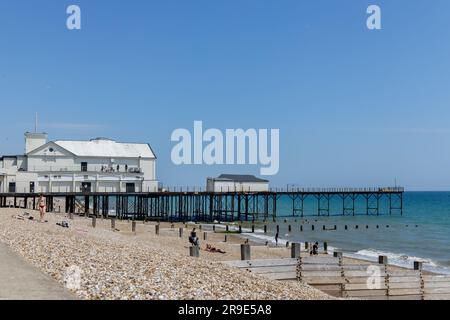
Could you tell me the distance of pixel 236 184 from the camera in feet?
226

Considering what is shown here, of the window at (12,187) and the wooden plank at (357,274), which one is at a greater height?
the window at (12,187)

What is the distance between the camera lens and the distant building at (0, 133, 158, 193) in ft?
174

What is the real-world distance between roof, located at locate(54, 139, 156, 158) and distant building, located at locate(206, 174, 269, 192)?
10036mm

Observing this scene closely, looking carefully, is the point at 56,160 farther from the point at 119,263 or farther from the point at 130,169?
the point at 119,263

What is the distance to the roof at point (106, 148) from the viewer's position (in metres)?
57.2

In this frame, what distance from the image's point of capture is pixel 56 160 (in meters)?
55.1

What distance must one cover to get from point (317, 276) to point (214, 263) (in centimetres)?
309

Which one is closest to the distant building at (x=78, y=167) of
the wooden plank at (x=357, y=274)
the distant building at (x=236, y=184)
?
the distant building at (x=236, y=184)

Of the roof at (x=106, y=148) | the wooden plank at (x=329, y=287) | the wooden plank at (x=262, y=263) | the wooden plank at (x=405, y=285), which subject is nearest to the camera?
the wooden plank at (x=262, y=263)

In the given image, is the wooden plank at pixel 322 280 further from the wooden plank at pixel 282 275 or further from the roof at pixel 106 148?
the roof at pixel 106 148

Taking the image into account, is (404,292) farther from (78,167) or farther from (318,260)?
(78,167)
